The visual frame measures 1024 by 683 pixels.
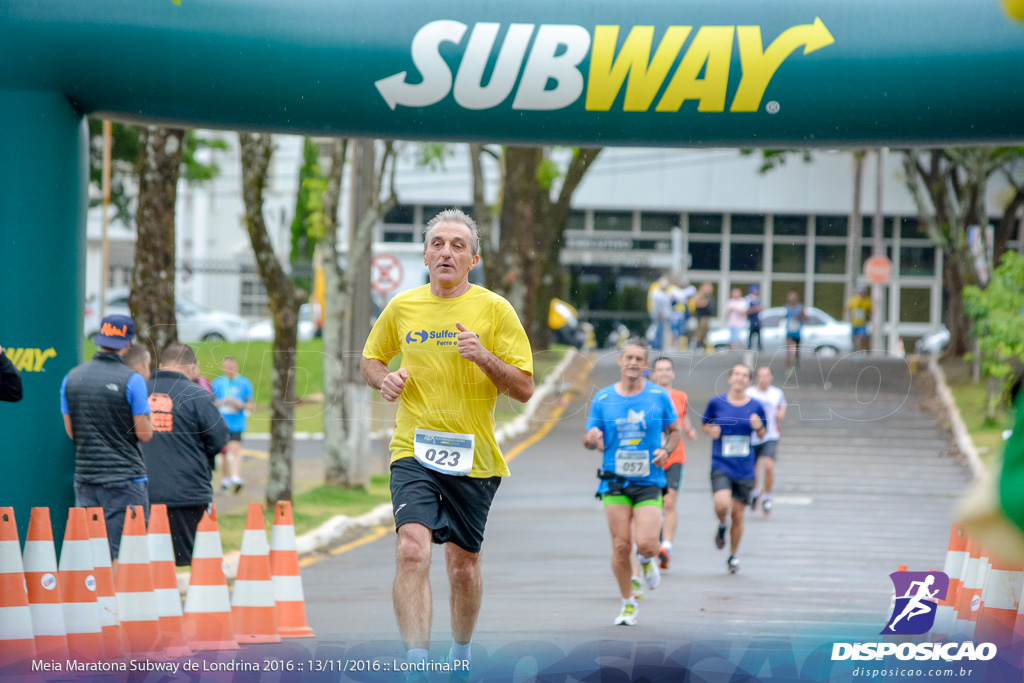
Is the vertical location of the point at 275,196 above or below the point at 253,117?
above

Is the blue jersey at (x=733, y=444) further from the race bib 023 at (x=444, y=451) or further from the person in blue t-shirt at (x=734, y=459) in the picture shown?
the race bib 023 at (x=444, y=451)

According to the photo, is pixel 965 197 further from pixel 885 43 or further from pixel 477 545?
pixel 477 545

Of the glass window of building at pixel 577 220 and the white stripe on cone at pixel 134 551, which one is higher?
the glass window of building at pixel 577 220

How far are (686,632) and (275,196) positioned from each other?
41.4 meters

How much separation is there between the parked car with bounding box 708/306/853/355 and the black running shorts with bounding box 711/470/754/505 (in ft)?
56.8

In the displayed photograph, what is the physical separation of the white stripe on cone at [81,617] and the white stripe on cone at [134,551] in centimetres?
A: 33

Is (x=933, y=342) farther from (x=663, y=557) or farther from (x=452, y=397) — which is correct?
(x=452, y=397)

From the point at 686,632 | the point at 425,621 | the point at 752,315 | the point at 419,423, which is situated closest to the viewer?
the point at 425,621

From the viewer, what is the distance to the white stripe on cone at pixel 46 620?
6.23m

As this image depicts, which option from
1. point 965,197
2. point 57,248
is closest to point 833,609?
point 57,248

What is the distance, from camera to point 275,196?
47.6 m

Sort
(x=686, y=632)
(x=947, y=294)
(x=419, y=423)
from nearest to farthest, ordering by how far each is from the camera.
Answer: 1. (x=419, y=423)
2. (x=686, y=632)
3. (x=947, y=294)

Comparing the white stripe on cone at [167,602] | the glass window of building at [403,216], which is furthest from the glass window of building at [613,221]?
the white stripe on cone at [167,602]

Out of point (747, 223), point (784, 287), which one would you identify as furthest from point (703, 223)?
point (784, 287)
